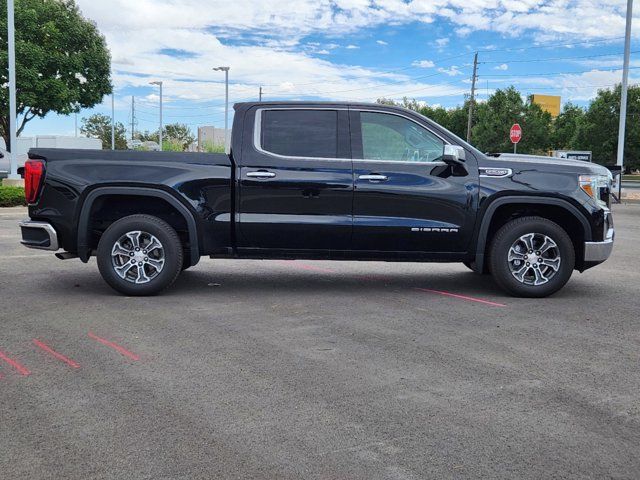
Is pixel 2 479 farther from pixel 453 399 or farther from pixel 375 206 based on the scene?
pixel 375 206

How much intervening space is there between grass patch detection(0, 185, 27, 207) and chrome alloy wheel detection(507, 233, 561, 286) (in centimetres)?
1514

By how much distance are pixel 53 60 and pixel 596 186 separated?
36246 millimetres

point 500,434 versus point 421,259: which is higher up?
point 421,259

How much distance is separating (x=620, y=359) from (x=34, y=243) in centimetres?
558

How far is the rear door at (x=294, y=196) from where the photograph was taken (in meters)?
7.16

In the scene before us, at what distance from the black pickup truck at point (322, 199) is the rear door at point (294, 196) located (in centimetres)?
1

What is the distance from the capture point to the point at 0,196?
60.3 feet

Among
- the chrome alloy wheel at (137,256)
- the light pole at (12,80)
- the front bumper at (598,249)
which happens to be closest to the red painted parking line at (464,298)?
the front bumper at (598,249)

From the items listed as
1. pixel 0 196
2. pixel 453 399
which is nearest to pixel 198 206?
pixel 453 399

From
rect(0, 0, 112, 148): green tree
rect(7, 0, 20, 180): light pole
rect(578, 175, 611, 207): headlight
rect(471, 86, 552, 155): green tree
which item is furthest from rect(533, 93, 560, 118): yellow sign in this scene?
rect(578, 175, 611, 207): headlight

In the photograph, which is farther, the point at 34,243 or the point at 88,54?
the point at 88,54

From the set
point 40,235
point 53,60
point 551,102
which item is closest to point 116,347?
point 40,235

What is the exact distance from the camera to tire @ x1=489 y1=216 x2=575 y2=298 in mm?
7262

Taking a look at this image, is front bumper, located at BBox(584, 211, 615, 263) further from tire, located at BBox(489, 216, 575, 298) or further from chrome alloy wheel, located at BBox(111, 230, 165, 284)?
chrome alloy wheel, located at BBox(111, 230, 165, 284)
